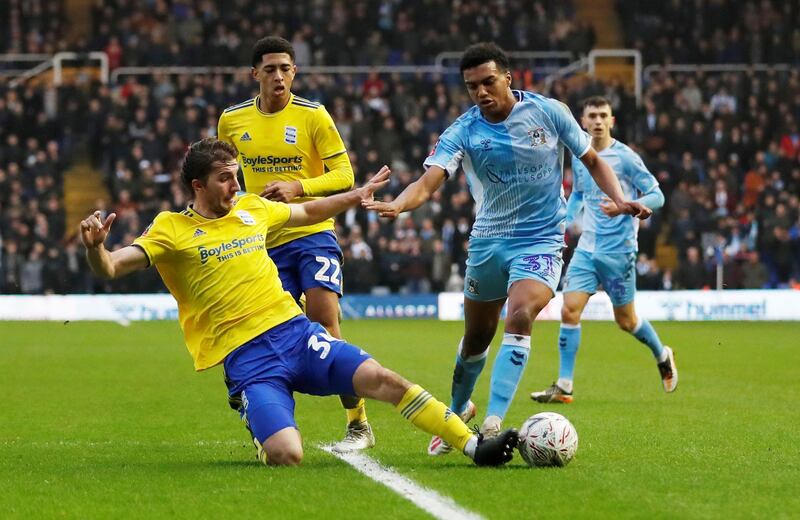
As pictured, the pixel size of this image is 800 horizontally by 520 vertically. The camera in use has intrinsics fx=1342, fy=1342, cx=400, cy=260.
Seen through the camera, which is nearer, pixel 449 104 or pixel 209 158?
pixel 209 158

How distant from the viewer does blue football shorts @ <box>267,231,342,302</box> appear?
359 inches

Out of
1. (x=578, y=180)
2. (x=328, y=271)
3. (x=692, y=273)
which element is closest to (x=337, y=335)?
(x=328, y=271)

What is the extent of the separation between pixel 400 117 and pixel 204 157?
22726 millimetres

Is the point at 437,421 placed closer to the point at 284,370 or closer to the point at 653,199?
the point at 284,370

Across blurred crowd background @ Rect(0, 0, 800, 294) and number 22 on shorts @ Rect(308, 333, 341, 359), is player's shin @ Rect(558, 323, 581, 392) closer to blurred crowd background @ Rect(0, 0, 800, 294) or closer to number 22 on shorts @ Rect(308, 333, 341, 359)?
number 22 on shorts @ Rect(308, 333, 341, 359)

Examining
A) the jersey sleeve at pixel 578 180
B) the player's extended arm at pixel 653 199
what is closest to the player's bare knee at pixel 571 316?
the jersey sleeve at pixel 578 180

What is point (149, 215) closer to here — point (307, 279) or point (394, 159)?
point (394, 159)

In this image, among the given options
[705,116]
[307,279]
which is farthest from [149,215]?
[307,279]

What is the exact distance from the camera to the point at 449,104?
30875 mm

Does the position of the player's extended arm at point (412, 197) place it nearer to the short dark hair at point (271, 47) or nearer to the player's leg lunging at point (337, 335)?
the player's leg lunging at point (337, 335)

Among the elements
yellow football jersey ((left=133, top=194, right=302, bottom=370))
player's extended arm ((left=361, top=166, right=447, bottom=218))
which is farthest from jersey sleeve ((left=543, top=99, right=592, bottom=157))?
yellow football jersey ((left=133, top=194, right=302, bottom=370))

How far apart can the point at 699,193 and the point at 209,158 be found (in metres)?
22.8

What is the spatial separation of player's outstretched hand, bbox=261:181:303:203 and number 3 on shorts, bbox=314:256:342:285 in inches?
25.1

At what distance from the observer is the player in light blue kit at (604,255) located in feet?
41.5
